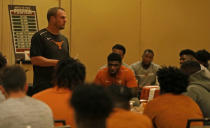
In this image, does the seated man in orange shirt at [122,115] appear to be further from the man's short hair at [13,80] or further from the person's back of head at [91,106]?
the person's back of head at [91,106]

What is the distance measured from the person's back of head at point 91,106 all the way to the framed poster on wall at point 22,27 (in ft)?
18.3

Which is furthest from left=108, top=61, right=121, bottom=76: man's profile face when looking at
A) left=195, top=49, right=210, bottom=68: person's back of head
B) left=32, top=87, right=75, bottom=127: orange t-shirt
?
left=32, top=87, right=75, bottom=127: orange t-shirt

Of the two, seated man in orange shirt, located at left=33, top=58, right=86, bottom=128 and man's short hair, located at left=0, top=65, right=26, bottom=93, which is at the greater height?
man's short hair, located at left=0, top=65, right=26, bottom=93

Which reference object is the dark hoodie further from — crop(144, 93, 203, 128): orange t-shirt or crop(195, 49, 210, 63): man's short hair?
crop(195, 49, 210, 63): man's short hair

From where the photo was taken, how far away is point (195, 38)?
28.8 feet

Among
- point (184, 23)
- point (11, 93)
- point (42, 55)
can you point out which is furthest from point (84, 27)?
point (11, 93)

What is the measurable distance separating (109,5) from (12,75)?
5.94m

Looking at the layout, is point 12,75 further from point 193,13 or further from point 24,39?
point 193,13

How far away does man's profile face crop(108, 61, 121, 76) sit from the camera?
5.01m

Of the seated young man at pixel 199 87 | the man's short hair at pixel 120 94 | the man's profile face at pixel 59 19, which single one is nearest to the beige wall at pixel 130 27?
the man's profile face at pixel 59 19

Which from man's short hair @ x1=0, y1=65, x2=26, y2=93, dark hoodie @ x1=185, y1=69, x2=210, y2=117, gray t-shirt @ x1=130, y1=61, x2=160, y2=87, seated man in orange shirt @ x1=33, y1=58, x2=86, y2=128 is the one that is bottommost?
A: gray t-shirt @ x1=130, y1=61, x2=160, y2=87

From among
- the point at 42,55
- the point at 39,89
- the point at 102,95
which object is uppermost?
the point at 102,95

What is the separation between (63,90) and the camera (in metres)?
2.95

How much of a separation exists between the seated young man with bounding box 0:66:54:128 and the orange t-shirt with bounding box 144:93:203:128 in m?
1.02
